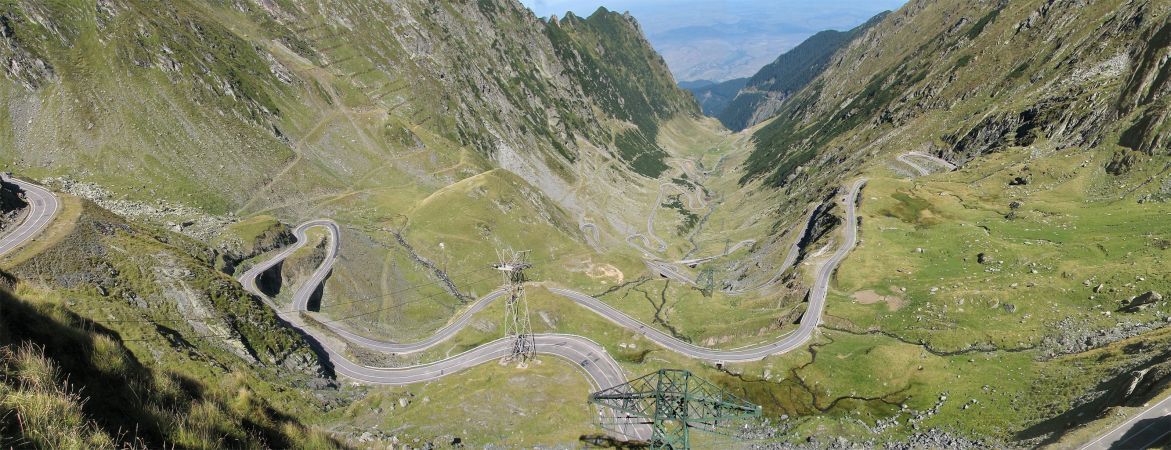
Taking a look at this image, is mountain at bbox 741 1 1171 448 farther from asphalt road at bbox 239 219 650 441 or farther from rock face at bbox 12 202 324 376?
rock face at bbox 12 202 324 376

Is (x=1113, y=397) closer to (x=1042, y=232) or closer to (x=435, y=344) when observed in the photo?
(x=1042, y=232)

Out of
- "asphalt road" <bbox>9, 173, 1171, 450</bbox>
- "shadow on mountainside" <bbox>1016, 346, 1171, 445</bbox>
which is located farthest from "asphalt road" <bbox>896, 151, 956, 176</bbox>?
"shadow on mountainside" <bbox>1016, 346, 1171, 445</bbox>

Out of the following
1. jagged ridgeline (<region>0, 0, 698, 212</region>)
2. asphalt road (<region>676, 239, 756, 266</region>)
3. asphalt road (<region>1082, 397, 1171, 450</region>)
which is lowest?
asphalt road (<region>676, 239, 756, 266</region>)

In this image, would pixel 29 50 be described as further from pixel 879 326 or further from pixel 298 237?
pixel 879 326

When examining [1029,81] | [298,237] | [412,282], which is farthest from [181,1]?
[1029,81]

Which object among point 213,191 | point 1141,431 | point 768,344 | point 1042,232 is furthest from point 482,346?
point 1042,232

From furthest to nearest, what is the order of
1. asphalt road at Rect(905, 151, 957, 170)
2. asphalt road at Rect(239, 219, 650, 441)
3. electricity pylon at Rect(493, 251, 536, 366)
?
asphalt road at Rect(905, 151, 957, 170) < electricity pylon at Rect(493, 251, 536, 366) < asphalt road at Rect(239, 219, 650, 441)

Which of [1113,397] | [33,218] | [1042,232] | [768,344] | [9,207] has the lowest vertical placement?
[768,344]

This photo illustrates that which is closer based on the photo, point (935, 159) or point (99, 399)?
point (99, 399)

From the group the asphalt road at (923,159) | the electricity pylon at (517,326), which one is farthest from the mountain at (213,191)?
the asphalt road at (923,159)

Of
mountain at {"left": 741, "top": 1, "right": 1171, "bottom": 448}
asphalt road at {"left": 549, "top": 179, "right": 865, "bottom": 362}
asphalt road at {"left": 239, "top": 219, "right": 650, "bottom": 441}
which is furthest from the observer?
asphalt road at {"left": 549, "top": 179, "right": 865, "bottom": 362}
